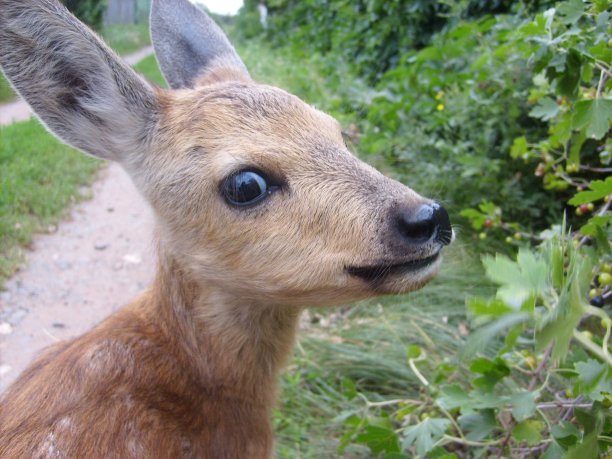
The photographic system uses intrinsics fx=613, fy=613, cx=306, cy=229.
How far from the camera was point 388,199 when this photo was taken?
2.29m

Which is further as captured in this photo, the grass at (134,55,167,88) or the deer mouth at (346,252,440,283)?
the grass at (134,55,167,88)

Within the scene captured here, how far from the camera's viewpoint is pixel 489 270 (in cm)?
136

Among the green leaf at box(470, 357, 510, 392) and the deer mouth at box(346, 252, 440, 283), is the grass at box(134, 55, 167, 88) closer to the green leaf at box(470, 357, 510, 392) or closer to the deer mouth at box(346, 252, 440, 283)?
the deer mouth at box(346, 252, 440, 283)

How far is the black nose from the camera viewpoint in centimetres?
215

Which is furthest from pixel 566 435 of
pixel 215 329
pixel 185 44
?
pixel 185 44

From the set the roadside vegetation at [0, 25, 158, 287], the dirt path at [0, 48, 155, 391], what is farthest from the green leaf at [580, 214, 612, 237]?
the roadside vegetation at [0, 25, 158, 287]

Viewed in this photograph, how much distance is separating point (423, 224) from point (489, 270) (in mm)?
794

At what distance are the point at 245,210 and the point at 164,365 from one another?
0.82m

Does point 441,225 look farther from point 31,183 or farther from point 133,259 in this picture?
point 31,183

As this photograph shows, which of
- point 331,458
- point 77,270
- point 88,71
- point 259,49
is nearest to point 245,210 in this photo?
point 88,71

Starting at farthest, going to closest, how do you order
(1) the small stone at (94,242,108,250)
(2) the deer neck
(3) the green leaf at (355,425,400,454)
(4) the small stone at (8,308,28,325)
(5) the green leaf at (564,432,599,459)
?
(1) the small stone at (94,242,108,250)
(4) the small stone at (8,308,28,325)
(2) the deer neck
(3) the green leaf at (355,425,400,454)
(5) the green leaf at (564,432,599,459)

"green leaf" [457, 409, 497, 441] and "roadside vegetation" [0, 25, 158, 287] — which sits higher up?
"green leaf" [457, 409, 497, 441]

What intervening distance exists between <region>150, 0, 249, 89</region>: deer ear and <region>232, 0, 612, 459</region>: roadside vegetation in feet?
3.20

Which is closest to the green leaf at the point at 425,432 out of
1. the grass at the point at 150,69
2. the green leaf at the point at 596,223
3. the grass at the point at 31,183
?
the green leaf at the point at 596,223
